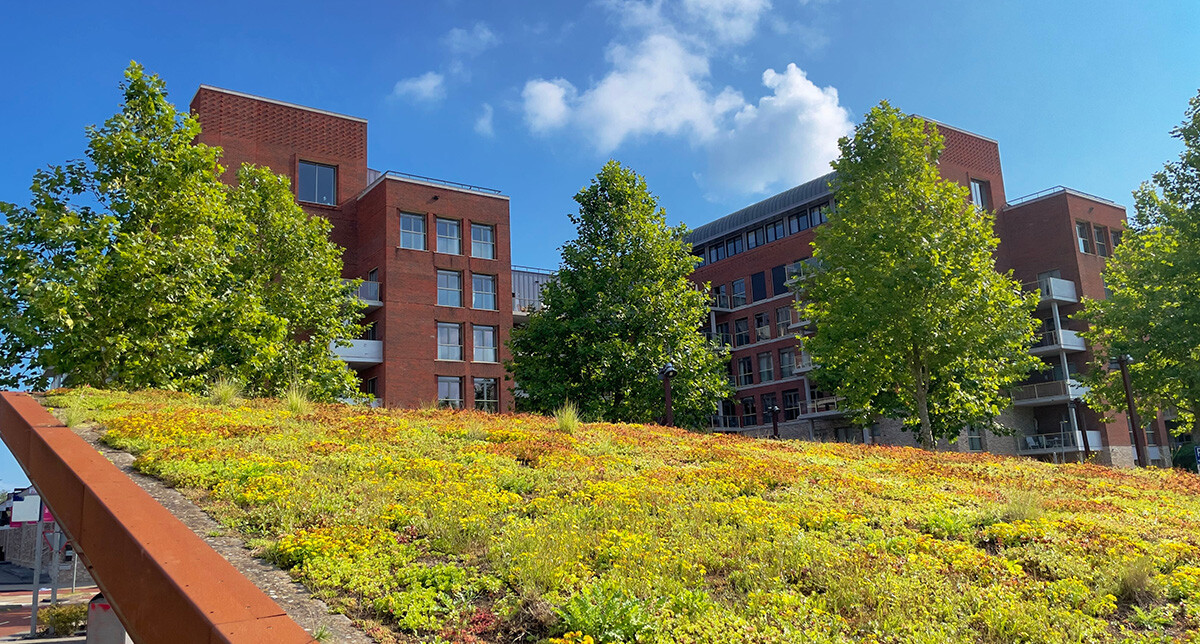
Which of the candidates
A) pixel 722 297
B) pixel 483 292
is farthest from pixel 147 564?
pixel 722 297

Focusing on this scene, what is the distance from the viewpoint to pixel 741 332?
60156 mm

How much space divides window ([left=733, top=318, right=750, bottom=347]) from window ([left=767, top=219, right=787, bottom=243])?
6207 mm

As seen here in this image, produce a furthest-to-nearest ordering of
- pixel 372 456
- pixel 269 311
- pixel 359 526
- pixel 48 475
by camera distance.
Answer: pixel 269 311, pixel 372 456, pixel 48 475, pixel 359 526

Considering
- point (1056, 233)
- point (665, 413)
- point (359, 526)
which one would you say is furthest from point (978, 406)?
point (1056, 233)

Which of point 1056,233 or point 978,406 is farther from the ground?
point 1056,233

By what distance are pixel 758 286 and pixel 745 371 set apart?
20.2 feet

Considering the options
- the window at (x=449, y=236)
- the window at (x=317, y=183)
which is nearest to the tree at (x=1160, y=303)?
the window at (x=449, y=236)

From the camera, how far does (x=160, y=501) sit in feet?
26.1

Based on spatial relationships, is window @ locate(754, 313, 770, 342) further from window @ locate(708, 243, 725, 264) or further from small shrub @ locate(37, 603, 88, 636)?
small shrub @ locate(37, 603, 88, 636)

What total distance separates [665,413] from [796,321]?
30138 mm

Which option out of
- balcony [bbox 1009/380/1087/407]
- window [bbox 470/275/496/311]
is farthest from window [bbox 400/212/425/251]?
balcony [bbox 1009/380/1087/407]

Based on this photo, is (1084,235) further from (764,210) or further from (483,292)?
(483,292)

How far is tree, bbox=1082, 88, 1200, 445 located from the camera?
1045 inches

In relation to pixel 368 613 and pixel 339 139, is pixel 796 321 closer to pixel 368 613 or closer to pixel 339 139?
pixel 339 139
